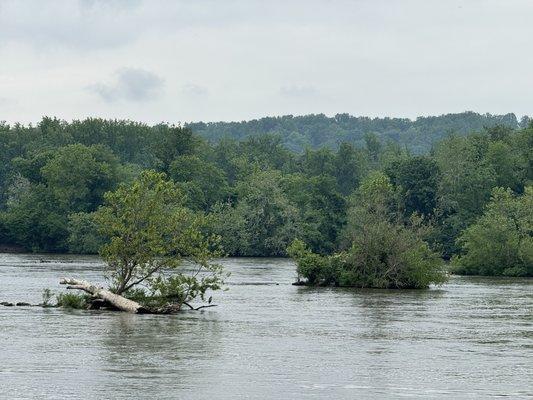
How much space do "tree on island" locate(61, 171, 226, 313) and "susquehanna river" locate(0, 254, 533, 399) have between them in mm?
1503

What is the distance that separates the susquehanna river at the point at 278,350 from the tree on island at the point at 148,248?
4.93 feet

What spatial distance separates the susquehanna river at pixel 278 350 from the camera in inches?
1219

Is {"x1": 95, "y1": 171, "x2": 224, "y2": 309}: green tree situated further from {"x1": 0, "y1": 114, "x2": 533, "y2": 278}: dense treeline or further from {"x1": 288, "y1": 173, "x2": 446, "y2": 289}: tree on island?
{"x1": 0, "y1": 114, "x2": 533, "y2": 278}: dense treeline

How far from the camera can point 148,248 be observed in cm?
5381

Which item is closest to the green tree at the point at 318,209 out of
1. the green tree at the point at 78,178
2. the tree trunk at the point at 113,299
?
the green tree at the point at 78,178

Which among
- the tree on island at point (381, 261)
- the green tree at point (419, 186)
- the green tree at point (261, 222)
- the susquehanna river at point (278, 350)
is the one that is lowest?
the susquehanna river at point (278, 350)

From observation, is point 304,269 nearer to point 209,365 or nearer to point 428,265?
point 428,265

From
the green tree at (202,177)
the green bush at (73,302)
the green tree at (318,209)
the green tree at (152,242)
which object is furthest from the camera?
the green tree at (202,177)

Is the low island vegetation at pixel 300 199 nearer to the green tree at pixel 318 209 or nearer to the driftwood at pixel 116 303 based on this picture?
the green tree at pixel 318 209

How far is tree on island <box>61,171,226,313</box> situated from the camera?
175 ft

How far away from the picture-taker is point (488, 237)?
99.6 meters

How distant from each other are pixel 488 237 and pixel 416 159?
4325 centimetres

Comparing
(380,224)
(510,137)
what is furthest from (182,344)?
(510,137)

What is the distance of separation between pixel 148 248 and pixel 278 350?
15.4 m
